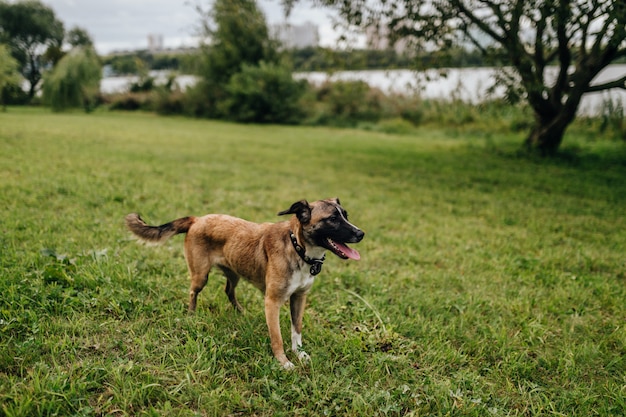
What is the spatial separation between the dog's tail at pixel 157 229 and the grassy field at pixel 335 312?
60 cm

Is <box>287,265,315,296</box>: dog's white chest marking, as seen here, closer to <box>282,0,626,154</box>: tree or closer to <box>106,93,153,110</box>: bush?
<box>282,0,626,154</box>: tree

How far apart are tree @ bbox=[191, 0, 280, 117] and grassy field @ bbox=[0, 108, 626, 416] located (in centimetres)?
2231

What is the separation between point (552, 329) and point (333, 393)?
239 cm

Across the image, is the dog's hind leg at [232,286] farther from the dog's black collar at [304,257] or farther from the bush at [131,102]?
the bush at [131,102]

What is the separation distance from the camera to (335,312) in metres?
4.05

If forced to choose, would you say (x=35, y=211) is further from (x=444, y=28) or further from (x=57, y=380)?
(x=444, y=28)

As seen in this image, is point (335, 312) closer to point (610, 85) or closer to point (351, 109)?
point (610, 85)

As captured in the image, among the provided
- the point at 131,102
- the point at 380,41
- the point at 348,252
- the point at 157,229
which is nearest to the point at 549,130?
the point at 380,41

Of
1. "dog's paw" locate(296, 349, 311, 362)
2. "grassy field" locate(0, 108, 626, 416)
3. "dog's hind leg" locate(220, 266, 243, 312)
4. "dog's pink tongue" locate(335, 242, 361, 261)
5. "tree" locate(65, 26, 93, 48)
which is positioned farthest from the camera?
"tree" locate(65, 26, 93, 48)

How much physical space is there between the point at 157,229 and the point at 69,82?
31.1 m

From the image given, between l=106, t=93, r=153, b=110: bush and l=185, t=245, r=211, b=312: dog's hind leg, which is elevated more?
l=106, t=93, r=153, b=110: bush

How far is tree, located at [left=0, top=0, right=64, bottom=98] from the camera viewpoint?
42.2 m

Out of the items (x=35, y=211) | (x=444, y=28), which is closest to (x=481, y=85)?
(x=444, y=28)

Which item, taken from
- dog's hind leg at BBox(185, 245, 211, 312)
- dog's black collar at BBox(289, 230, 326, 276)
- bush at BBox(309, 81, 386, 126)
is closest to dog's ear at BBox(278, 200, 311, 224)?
dog's black collar at BBox(289, 230, 326, 276)
